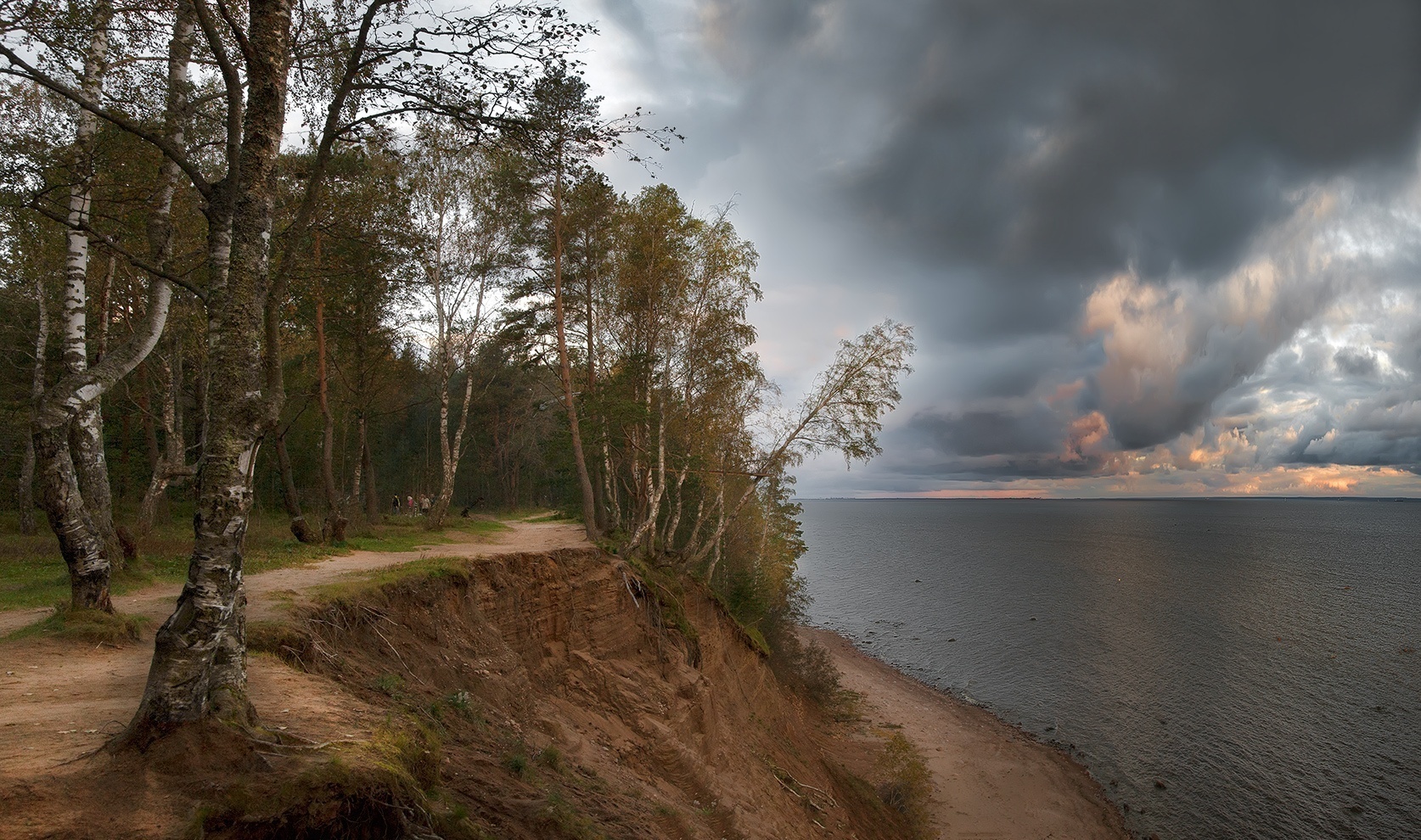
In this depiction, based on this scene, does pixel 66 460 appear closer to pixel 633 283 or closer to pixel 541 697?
pixel 541 697

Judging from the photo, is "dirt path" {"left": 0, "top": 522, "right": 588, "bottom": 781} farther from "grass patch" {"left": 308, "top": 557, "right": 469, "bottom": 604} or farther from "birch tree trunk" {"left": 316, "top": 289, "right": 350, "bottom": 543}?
"birch tree trunk" {"left": 316, "top": 289, "right": 350, "bottom": 543}

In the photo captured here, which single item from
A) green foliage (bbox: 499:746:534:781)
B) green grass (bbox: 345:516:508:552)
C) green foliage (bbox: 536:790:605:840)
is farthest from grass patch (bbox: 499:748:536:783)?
green grass (bbox: 345:516:508:552)

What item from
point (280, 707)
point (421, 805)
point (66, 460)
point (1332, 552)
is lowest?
point (1332, 552)

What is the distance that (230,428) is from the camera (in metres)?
5.18

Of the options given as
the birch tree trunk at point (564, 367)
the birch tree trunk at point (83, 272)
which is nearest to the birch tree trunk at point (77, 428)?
the birch tree trunk at point (83, 272)

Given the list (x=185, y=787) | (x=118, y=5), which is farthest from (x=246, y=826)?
(x=118, y=5)

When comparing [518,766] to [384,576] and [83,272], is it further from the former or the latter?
[83,272]

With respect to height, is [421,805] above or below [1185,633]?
above

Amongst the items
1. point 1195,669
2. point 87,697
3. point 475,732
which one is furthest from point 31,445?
point 1195,669

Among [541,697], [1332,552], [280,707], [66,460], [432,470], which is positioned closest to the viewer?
[280,707]

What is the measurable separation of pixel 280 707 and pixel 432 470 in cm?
5225

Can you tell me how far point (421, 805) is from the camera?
16.6 feet

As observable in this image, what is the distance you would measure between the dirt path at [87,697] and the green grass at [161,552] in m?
2.06

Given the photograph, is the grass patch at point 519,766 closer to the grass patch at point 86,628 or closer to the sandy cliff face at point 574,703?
the sandy cliff face at point 574,703
